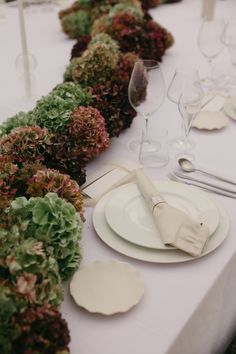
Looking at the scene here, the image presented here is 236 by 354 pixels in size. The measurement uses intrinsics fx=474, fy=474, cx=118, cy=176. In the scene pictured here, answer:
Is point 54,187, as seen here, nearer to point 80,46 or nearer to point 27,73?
point 27,73

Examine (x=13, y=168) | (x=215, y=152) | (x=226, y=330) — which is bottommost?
(x=226, y=330)

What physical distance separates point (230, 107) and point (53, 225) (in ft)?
2.82

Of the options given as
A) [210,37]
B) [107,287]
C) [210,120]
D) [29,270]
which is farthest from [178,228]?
[210,37]

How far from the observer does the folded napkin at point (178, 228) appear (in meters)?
0.87

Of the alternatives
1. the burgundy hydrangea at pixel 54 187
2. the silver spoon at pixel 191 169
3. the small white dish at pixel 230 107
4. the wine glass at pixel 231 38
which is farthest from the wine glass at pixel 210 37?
the burgundy hydrangea at pixel 54 187

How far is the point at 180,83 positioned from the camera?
4.07 feet

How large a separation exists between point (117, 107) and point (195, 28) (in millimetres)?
1207

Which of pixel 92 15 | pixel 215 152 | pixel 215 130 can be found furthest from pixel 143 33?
pixel 215 152

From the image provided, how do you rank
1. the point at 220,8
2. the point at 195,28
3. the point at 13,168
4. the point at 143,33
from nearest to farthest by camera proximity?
the point at 13,168
the point at 143,33
the point at 195,28
the point at 220,8

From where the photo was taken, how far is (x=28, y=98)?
1.54 m

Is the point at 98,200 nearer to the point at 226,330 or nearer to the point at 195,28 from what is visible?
the point at 226,330

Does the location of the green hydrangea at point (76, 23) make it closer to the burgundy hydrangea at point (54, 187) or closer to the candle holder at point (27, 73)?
the candle holder at point (27, 73)

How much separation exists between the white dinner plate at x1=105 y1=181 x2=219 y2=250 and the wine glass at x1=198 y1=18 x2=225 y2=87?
731mm

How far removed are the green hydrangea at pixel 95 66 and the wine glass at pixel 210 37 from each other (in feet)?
1.27
